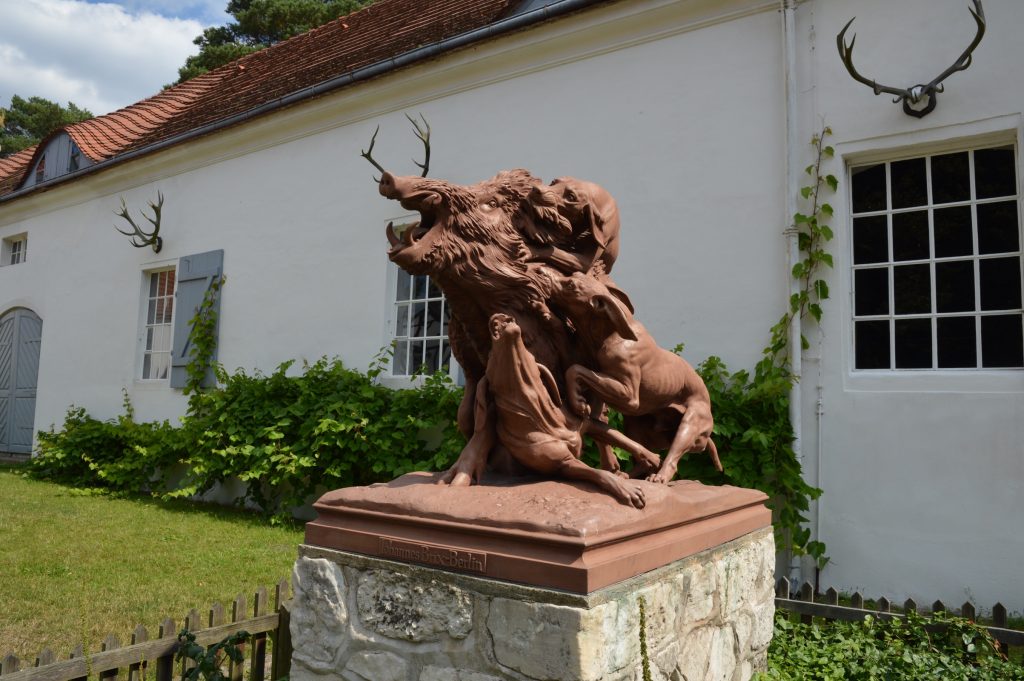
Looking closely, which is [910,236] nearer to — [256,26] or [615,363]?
[615,363]

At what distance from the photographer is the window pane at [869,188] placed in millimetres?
5027

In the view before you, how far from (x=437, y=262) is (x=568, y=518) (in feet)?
3.07

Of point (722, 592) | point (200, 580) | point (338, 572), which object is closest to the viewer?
point (338, 572)

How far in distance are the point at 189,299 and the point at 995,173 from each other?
8319mm

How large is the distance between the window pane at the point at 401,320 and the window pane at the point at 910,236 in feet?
14.3

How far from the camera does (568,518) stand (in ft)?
6.54

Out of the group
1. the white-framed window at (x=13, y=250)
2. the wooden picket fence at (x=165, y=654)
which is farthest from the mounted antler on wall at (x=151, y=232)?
the wooden picket fence at (x=165, y=654)

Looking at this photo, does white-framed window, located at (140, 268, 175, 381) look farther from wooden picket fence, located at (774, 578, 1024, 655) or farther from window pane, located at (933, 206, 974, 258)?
window pane, located at (933, 206, 974, 258)

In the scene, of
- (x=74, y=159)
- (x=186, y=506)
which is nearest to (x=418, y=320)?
(x=186, y=506)

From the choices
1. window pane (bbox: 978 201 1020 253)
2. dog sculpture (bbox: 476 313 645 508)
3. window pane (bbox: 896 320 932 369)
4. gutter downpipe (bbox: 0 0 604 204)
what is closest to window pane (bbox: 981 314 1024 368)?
window pane (bbox: 896 320 932 369)

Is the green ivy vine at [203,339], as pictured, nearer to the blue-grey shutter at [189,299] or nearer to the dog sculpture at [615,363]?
the blue-grey shutter at [189,299]

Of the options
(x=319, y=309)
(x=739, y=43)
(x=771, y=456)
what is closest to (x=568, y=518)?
(x=771, y=456)

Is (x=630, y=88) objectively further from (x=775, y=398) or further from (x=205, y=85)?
(x=205, y=85)

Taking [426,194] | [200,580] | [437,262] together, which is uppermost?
[426,194]
